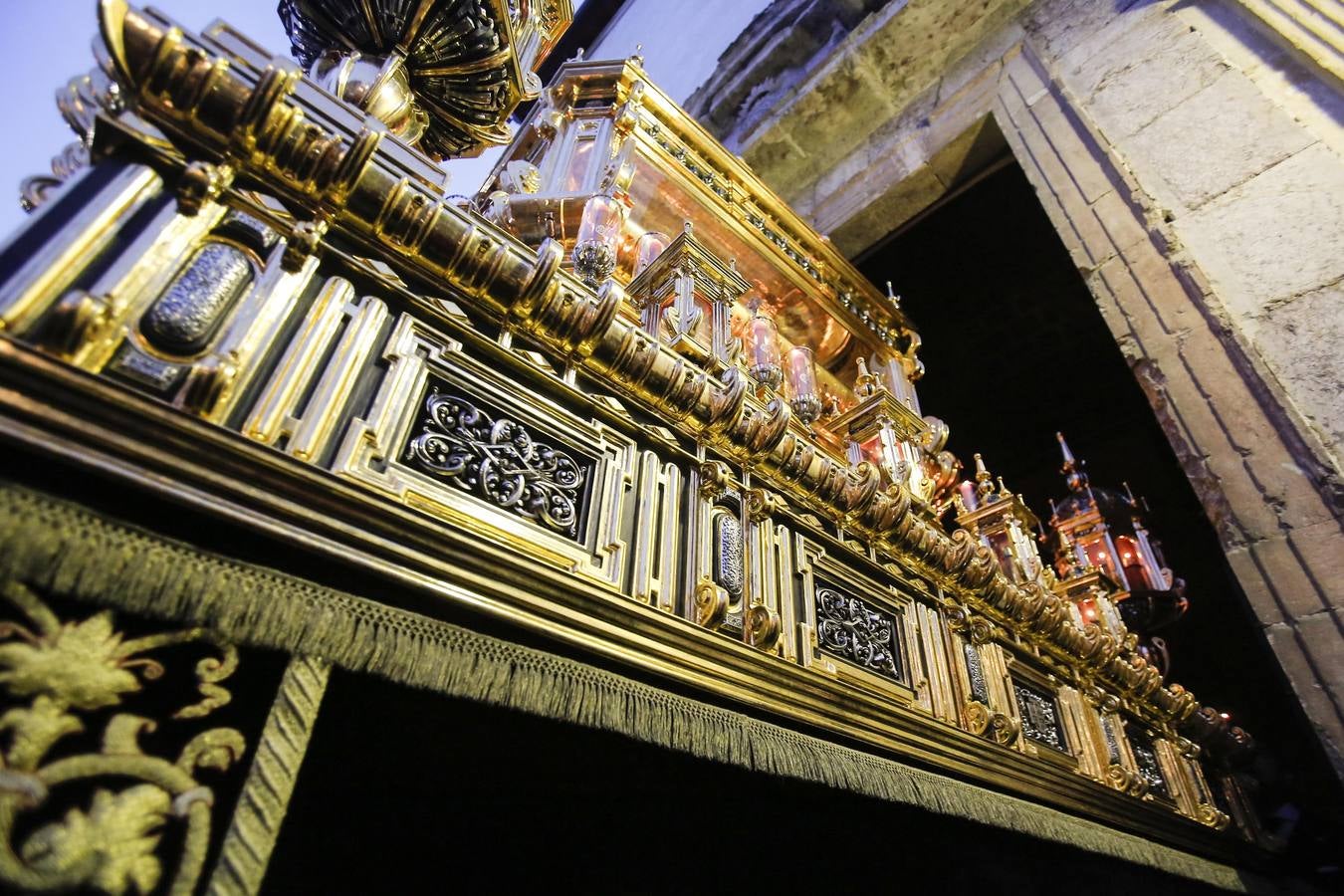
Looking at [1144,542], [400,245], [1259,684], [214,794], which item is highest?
[1144,542]

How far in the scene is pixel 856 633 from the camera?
2021 mm

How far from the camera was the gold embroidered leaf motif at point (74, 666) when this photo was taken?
72cm

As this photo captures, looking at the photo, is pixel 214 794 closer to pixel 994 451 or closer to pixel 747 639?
pixel 747 639

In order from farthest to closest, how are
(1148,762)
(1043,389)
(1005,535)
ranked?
(1043,389)
(1005,535)
(1148,762)

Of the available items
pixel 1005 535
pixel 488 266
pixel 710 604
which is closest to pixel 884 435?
pixel 1005 535

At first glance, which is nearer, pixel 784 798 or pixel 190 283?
pixel 190 283

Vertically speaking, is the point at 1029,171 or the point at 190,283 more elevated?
the point at 1029,171

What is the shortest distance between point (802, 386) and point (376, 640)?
7.94 feet

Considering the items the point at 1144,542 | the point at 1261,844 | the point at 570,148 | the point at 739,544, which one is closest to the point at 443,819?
the point at 739,544

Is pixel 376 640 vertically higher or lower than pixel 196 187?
lower

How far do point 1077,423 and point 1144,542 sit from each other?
8.11 feet

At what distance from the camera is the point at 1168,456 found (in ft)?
24.4

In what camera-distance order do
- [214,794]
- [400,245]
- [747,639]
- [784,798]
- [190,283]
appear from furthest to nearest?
[784,798], [747,639], [400,245], [190,283], [214,794]

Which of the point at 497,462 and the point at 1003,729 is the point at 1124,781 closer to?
the point at 1003,729
